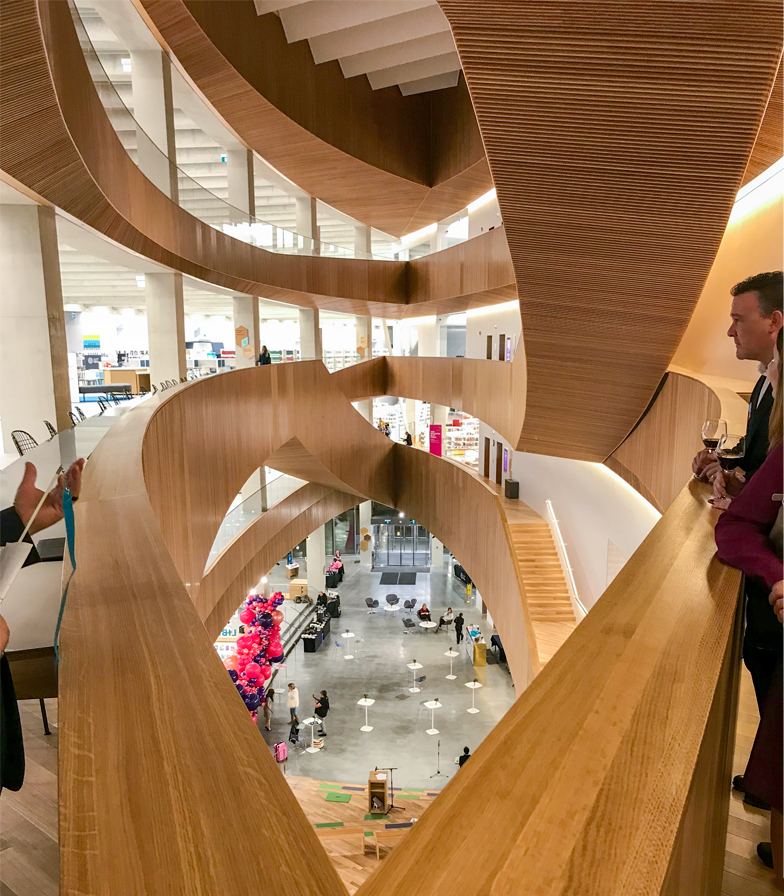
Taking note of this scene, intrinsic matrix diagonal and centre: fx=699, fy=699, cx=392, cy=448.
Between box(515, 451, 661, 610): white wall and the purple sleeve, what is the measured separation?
831 centimetres

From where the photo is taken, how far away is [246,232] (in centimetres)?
1308

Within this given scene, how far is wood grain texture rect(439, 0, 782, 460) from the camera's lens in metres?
3.49

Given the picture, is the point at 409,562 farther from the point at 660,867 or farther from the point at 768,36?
the point at 660,867

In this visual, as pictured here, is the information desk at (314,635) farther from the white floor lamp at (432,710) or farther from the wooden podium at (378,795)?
the wooden podium at (378,795)

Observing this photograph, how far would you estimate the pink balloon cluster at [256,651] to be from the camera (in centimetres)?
1298

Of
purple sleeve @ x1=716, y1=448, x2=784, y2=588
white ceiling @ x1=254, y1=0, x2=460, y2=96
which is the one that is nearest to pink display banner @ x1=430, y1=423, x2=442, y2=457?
white ceiling @ x1=254, y1=0, x2=460, y2=96

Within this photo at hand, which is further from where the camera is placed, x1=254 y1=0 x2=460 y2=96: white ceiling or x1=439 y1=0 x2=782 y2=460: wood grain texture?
x1=254 y1=0 x2=460 y2=96: white ceiling

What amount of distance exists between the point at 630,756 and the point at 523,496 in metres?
15.9

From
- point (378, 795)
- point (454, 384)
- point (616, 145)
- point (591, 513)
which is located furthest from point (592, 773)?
point (454, 384)

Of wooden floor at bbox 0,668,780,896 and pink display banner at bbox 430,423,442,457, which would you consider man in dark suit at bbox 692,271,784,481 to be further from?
pink display banner at bbox 430,423,442,457

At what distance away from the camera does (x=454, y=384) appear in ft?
52.6

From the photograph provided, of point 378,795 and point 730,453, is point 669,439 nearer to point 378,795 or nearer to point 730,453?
point 730,453

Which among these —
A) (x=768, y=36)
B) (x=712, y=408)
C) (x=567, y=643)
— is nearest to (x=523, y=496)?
(x=712, y=408)

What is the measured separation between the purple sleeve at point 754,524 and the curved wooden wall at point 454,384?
7.62m
